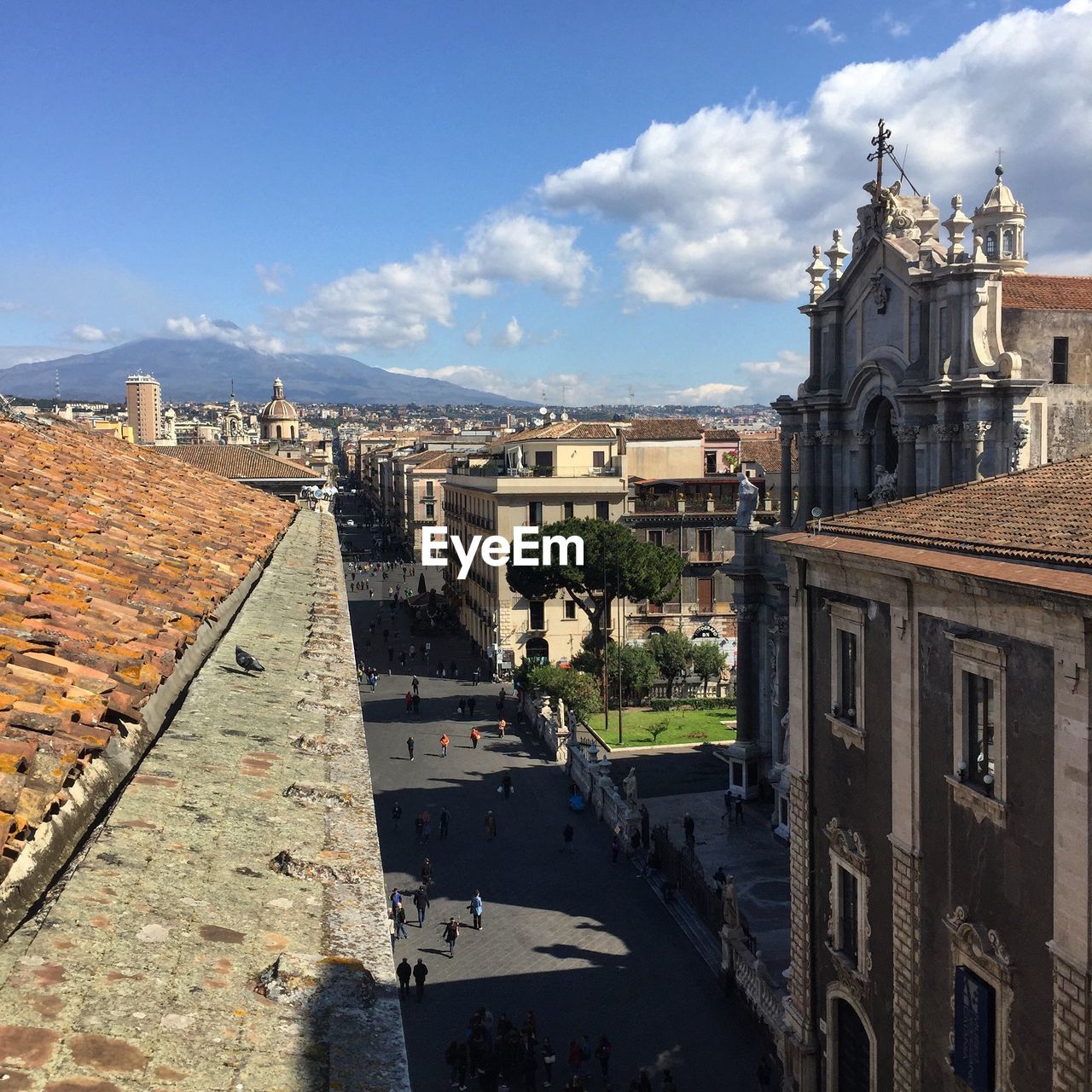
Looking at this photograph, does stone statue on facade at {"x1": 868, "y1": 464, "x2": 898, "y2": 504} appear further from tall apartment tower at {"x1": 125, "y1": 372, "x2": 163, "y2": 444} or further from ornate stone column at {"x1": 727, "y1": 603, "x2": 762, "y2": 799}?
tall apartment tower at {"x1": 125, "y1": 372, "x2": 163, "y2": 444}

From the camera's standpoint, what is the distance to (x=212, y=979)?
377 cm

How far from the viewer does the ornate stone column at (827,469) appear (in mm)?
29078

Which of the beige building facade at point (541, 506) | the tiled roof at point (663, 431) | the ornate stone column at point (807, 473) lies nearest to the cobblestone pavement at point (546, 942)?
the ornate stone column at point (807, 473)

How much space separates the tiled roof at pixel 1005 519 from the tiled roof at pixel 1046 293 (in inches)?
454

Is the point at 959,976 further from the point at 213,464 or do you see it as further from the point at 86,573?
the point at 213,464

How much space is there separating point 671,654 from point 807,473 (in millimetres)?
17966

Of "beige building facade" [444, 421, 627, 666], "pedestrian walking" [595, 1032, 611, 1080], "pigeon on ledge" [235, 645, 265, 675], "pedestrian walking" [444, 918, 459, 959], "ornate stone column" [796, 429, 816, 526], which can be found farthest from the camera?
"beige building facade" [444, 421, 627, 666]

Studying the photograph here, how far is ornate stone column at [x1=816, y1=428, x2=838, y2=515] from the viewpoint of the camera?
29.1m

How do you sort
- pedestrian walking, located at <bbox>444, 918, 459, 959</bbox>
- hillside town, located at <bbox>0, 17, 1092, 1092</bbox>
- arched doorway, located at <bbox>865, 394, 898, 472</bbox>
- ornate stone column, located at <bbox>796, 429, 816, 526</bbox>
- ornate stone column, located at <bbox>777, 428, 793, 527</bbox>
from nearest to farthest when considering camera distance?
hillside town, located at <bbox>0, 17, 1092, 1092</bbox> < pedestrian walking, located at <bbox>444, 918, 459, 959</bbox> < arched doorway, located at <bbox>865, 394, 898, 472</bbox> < ornate stone column, located at <bbox>796, 429, 816, 526</bbox> < ornate stone column, located at <bbox>777, 428, 793, 527</bbox>

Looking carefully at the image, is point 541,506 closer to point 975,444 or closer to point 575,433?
point 575,433

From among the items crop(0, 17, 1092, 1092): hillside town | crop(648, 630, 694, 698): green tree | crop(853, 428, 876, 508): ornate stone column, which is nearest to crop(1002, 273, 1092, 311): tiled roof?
crop(0, 17, 1092, 1092): hillside town

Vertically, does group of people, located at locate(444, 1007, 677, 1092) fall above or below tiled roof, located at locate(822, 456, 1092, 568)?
below

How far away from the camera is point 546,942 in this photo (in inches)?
904

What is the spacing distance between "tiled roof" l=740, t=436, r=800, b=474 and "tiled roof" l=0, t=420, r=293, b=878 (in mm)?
52651
